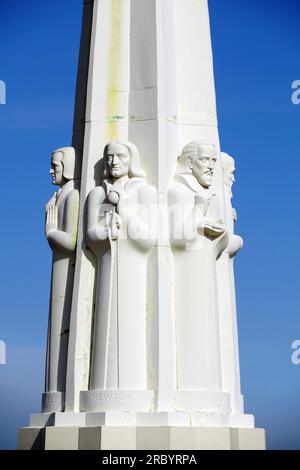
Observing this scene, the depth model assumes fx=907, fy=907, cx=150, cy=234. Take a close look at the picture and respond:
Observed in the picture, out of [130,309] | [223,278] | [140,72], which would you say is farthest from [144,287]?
[140,72]

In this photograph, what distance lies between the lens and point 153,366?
12.9m

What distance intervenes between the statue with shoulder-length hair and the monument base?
435 millimetres

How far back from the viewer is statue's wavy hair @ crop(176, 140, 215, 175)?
45.4 ft

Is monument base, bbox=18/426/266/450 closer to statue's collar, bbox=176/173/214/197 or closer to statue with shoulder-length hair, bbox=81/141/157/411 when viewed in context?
statue with shoulder-length hair, bbox=81/141/157/411

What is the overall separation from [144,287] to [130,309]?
0.42 m

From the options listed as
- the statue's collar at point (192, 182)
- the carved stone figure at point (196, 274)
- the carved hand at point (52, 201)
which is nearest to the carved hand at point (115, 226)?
the carved stone figure at point (196, 274)

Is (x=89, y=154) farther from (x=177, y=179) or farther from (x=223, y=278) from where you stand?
(x=223, y=278)

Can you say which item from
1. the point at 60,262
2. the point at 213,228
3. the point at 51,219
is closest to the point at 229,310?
the point at 213,228

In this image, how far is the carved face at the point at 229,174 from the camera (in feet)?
49.1

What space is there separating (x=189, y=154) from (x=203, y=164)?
26 centimetres

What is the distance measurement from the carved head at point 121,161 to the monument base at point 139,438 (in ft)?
12.4

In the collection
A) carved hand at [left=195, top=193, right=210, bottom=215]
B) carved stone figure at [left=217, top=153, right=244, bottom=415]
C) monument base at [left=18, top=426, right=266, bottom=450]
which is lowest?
monument base at [left=18, top=426, right=266, bottom=450]

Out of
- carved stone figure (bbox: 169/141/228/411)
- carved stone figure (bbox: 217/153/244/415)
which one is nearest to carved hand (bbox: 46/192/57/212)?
carved stone figure (bbox: 169/141/228/411)

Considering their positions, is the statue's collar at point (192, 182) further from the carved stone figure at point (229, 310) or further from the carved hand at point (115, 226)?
the carved hand at point (115, 226)
